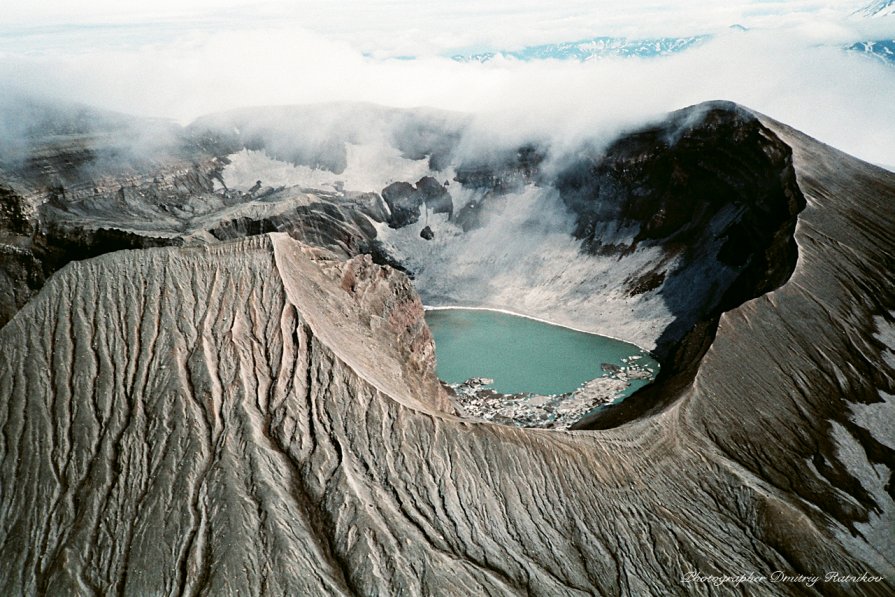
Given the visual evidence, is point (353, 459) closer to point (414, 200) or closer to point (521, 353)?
point (521, 353)

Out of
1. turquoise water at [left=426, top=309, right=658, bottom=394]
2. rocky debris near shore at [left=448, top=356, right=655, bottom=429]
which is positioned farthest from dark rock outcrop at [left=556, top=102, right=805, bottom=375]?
turquoise water at [left=426, top=309, right=658, bottom=394]

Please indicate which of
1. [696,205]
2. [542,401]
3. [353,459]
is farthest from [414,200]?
[353,459]

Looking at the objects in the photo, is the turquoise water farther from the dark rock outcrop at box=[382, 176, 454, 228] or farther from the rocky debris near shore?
the dark rock outcrop at box=[382, 176, 454, 228]

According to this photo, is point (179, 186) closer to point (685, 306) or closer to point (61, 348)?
point (61, 348)

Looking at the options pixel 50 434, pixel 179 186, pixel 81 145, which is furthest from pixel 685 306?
pixel 81 145

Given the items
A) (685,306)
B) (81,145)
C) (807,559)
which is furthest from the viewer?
(81,145)

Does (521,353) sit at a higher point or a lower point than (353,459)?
lower
